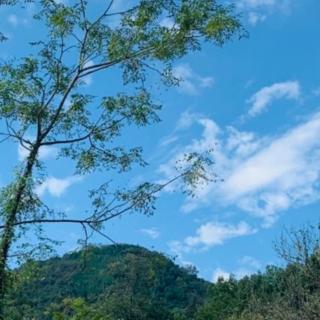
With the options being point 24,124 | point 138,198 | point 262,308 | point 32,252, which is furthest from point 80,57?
point 262,308

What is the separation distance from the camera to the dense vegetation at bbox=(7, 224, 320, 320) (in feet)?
27.6

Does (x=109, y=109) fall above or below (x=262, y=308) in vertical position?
below

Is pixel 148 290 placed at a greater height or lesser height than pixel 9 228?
greater

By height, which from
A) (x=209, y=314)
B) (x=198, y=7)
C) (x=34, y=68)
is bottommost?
(x=34, y=68)

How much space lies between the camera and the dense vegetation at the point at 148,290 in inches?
332

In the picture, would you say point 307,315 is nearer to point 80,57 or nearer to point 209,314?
point 80,57

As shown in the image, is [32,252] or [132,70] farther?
[132,70]

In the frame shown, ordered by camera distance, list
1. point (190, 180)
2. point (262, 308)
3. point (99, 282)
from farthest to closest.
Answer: point (99, 282) < point (262, 308) < point (190, 180)

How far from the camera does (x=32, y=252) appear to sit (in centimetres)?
721

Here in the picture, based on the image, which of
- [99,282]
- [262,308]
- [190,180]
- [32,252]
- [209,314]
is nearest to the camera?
[32,252]

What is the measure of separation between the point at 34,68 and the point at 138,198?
6.11ft

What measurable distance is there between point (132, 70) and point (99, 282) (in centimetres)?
4906

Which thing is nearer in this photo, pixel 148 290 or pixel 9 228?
pixel 9 228

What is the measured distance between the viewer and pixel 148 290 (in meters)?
59.6
